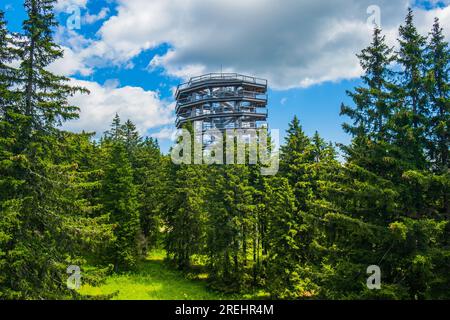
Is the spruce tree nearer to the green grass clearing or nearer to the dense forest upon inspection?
the green grass clearing

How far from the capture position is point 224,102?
183ft

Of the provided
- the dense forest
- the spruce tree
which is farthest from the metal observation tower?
the dense forest

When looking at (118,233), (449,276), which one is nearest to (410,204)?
(449,276)

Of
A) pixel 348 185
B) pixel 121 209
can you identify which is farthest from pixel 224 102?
pixel 348 185

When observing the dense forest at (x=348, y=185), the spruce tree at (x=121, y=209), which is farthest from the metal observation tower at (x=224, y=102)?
the dense forest at (x=348, y=185)

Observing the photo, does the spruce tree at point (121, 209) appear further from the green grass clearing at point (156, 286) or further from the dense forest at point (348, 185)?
the dense forest at point (348, 185)

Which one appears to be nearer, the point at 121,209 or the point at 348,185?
the point at 348,185

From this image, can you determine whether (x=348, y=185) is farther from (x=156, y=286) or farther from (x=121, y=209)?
(x=121, y=209)

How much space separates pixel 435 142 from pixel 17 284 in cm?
1916

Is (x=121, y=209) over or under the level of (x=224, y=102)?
under

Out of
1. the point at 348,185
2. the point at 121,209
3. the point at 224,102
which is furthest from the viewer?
the point at 224,102

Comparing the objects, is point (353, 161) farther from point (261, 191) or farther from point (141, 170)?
point (141, 170)

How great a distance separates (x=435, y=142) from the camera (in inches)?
613

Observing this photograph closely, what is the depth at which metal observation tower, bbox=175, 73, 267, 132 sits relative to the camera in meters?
55.3
